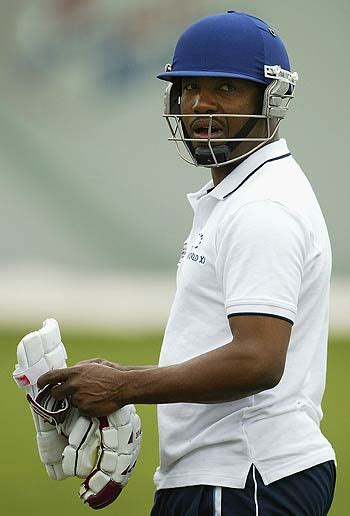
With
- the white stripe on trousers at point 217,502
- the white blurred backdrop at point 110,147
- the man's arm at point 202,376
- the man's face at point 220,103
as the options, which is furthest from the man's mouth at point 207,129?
the white blurred backdrop at point 110,147

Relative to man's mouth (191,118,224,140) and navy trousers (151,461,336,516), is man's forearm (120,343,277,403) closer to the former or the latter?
navy trousers (151,461,336,516)

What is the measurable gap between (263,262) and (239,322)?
10cm

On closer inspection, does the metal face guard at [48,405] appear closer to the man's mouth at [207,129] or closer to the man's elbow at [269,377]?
the man's elbow at [269,377]

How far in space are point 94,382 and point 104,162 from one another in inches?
193

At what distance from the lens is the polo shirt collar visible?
1981 millimetres

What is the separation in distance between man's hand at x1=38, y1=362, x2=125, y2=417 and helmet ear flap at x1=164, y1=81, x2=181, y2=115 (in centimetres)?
50

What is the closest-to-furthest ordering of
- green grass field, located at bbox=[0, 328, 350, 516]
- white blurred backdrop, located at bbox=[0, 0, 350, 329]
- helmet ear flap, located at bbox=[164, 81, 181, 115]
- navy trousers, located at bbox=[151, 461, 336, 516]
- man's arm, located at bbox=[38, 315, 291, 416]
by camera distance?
man's arm, located at bbox=[38, 315, 291, 416], navy trousers, located at bbox=[151, 461, 336, 516], helmet ear flap, located at bbox=[164, 81, 181, 115], green grass field, located at bbox=[0, 328, 350, 516], white blurred backdrop, located at bbox=[0, 0, 350, 329]

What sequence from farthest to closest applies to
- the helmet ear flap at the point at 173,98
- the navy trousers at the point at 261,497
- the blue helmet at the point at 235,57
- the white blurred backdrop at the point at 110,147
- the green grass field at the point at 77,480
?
the white blurred backdrop at the point at 110,147
the green grass field at the point at 77,480
the helmet ear flap at the point at 173,98
the blue helmet at the point at 235,57
the navy trousers at the point at 261,497

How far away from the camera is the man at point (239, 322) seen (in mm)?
1794

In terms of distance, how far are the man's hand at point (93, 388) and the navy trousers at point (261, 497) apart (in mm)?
200

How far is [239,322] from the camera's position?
1782 mm

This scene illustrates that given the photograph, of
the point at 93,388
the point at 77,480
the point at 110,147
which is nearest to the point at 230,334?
the point at 93,388

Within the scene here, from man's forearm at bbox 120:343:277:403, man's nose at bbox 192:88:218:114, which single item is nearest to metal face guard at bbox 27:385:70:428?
man's forearm at bbox 120:343:277:403

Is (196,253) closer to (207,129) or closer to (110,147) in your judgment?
(207,129)
